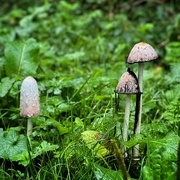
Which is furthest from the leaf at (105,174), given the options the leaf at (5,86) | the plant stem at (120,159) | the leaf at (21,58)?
the leaf at (21,58)

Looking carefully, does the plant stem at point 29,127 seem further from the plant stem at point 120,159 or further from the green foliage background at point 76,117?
the plant stem at point 120,159

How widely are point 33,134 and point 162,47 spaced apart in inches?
129

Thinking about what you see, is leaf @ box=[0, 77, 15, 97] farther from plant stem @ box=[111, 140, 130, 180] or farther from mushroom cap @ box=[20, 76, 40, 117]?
plant stem @ box=[111, 140, 130, 180]

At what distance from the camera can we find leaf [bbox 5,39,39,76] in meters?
2.79

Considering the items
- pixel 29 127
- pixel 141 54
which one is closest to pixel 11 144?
pixel 29 127

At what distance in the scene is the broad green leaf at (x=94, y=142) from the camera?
1889 millimetres

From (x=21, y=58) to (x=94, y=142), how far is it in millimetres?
1156

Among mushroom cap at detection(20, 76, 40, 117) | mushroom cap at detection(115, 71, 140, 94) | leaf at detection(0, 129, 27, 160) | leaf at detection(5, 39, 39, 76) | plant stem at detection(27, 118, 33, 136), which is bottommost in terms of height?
leaf at detection(0, 129, 27, 160)

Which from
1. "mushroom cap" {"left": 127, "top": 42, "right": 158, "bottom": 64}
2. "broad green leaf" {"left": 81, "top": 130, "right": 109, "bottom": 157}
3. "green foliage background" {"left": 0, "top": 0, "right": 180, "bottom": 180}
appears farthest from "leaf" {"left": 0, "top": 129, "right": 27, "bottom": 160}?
"mushroom cap" {"left": 127, "top": 42, "right": 158, "bottom": 64}

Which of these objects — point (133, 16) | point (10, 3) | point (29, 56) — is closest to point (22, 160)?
point (29, 56)

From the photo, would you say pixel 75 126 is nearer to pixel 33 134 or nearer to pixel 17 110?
pixel 33 134

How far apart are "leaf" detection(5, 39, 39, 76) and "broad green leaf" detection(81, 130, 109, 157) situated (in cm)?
94

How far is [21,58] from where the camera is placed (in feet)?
9.34

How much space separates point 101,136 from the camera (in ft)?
6.37
